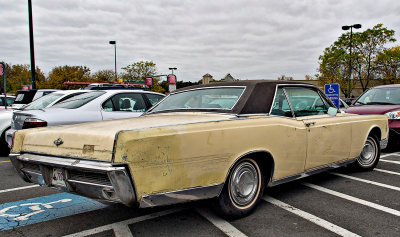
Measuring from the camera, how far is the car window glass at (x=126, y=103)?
267 inches

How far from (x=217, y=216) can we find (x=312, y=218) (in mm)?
993

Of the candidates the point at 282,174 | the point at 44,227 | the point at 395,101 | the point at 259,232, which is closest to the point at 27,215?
the point at 44,227

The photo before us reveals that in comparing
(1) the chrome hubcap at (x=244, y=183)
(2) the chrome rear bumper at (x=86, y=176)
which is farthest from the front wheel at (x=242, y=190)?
(2) the chrome rear bumper at (x=86, y=176)

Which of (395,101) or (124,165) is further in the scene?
(395,101)

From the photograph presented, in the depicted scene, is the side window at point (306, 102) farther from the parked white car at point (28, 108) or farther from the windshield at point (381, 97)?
the parked white car at point (28, 108)

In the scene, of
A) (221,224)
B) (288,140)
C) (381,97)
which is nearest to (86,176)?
(221,224)

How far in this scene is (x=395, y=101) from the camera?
816cm

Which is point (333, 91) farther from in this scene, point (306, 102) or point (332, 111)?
point (306, 102)

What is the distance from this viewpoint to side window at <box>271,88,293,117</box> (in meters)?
3.87

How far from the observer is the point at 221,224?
3250 millimetres

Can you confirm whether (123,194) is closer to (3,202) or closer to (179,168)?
(179,168)

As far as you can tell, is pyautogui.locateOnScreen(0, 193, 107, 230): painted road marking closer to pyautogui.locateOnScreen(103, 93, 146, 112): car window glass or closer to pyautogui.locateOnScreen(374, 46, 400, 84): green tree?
pyautogui.locateOnScreen(103, 93, 146, 112): car window glass

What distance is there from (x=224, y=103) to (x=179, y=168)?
132 centimetres

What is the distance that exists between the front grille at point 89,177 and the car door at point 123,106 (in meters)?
3.77
